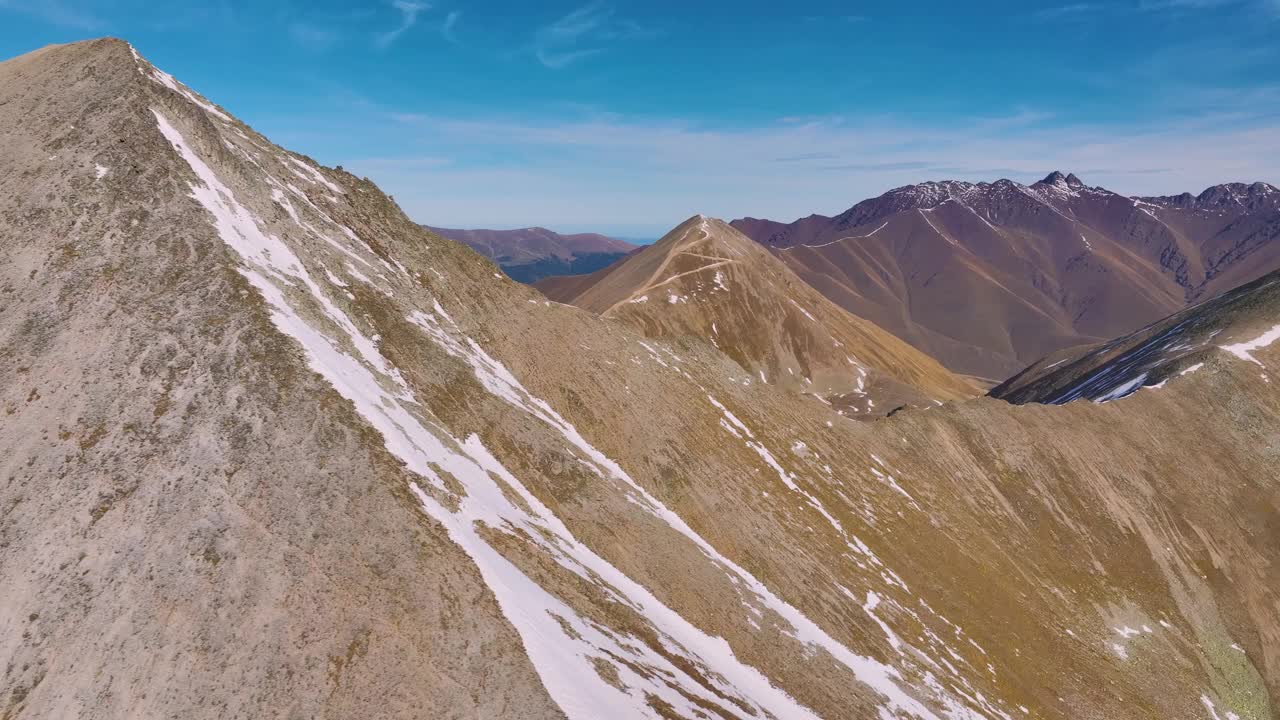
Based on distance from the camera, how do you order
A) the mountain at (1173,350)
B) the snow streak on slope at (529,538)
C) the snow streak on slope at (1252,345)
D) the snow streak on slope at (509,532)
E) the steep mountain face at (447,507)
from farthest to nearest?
the snow streak on slope at (1252,345), the mountain at (1173,350), the snow streak on slope at (529,538), the snow streak on slope at (509,532), the steep mountain face at (447,507)

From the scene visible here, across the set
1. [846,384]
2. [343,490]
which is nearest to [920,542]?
[343,490]

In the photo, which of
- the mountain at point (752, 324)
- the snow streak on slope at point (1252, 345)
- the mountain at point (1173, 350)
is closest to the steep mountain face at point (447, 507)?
the mountain at point (1173, 350)

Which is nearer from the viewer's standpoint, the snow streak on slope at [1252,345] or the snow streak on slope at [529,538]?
the snow streak on slope at [529,538]

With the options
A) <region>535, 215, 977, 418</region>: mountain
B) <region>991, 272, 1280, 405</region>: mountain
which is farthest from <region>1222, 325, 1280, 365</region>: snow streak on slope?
<region>535, 215, 977, 418</region>: mountain

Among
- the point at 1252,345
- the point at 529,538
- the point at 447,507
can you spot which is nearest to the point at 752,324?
the point at 1252,345

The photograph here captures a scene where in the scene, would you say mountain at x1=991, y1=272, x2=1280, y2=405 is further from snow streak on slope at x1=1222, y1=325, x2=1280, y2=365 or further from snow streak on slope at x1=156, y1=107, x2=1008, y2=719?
snow streak on slope at x1=156, y1=107, x2=1008, y2=719

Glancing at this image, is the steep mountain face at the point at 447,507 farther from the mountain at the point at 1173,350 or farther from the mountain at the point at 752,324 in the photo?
the mountain at the point at 752,324

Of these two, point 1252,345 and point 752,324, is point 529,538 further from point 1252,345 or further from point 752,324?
point 1252,345
